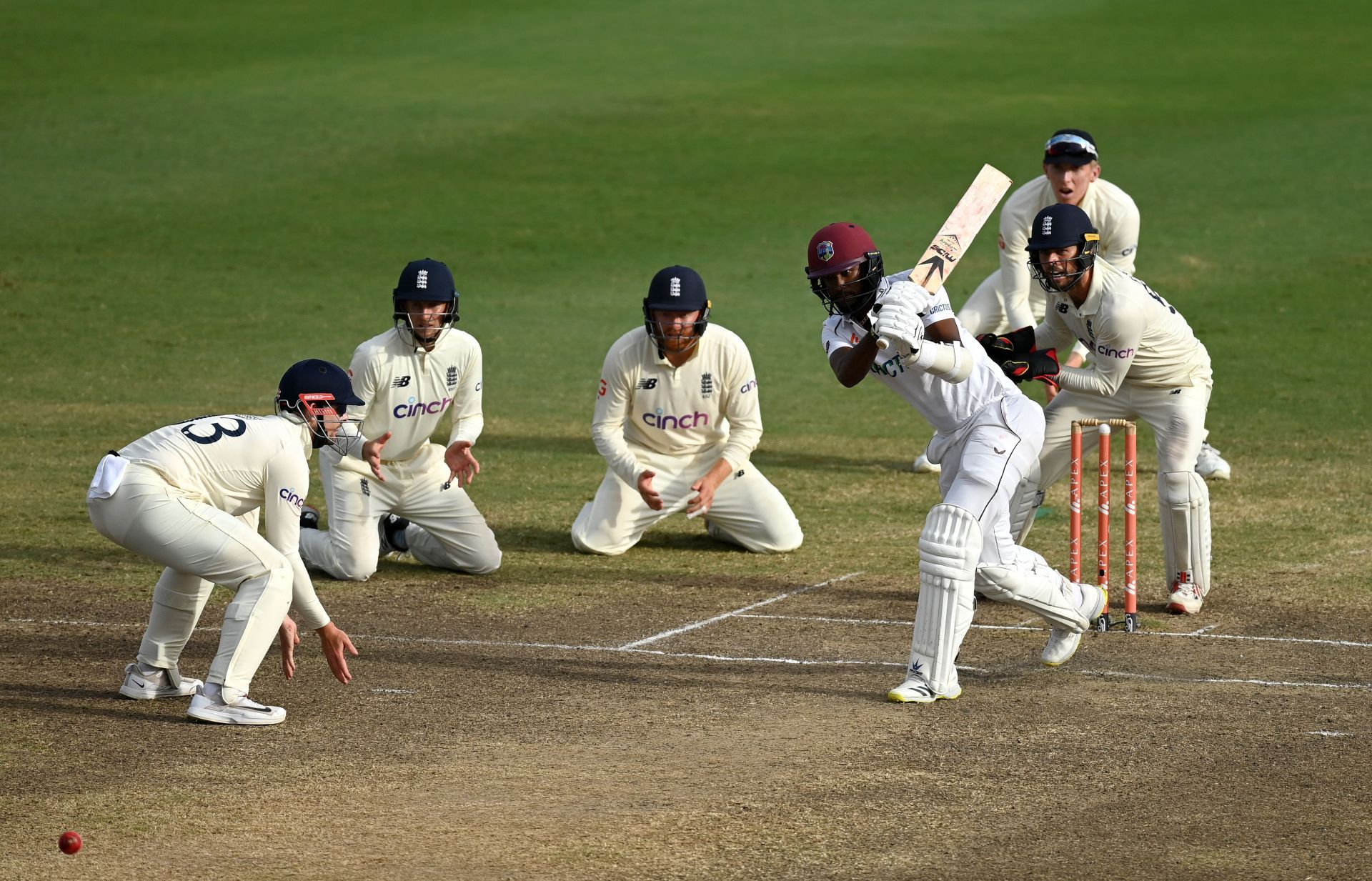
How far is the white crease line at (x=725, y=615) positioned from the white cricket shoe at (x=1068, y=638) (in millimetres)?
1747

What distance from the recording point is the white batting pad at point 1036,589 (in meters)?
7.43

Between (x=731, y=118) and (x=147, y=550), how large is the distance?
2205 centimetres

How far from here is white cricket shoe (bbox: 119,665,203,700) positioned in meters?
7.49

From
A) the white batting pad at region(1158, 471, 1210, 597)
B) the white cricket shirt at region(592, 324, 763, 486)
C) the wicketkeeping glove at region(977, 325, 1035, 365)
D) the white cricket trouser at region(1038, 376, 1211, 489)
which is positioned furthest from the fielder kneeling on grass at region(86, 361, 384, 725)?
the white batting pad at region(1158, 471, 1210, 597)

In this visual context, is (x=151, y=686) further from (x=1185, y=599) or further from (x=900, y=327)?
(x=1185, y=599)

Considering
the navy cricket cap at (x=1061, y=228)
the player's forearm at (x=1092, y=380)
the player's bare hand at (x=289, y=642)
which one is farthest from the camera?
the player's forearm at (x=1092, y=380)

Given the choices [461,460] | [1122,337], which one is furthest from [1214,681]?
[461,460]

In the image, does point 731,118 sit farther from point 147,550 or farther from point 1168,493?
point 147,550

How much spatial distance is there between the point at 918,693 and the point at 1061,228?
244 cm

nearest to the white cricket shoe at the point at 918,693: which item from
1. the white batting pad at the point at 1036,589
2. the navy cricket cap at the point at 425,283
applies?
the white batting pad at the point at 1036,589

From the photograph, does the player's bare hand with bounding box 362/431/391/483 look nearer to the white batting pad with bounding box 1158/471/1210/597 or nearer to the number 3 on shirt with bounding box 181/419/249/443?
the number 3 on shirt with bounding box 181/419/249/443

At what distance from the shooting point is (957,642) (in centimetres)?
736

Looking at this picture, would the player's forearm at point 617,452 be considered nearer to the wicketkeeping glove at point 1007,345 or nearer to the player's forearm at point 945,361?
the wicketkeeping glove at point 1007,345

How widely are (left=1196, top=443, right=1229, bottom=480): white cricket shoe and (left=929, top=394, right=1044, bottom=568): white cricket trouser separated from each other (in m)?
4.88
